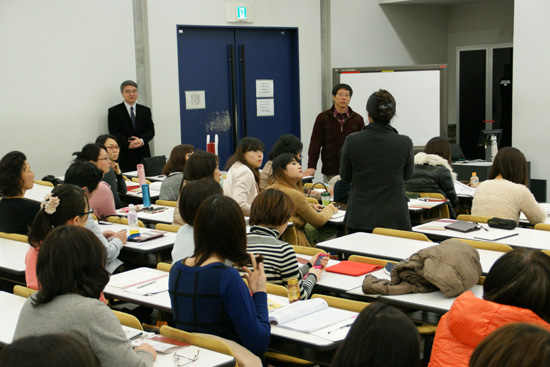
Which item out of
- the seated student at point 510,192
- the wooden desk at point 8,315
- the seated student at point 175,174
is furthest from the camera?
the seated student at point 175,174

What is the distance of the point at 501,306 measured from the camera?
2.48 meters

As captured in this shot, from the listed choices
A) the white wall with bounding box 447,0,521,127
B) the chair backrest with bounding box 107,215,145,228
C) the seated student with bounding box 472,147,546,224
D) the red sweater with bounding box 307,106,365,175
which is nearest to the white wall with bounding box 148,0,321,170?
the red sweater with bounding box 307,106,365,175

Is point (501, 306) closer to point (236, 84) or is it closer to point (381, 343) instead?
point (381, 343)

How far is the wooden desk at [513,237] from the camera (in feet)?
14.4

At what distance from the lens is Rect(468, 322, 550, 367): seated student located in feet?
4.96

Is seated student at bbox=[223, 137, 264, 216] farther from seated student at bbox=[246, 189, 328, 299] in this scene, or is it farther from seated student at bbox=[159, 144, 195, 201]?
seated student at bbox=[246, 189, 328, 299]

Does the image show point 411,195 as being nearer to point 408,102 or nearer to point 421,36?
point 408,102

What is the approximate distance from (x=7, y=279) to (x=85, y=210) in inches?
41.7

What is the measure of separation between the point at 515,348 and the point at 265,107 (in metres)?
8.75

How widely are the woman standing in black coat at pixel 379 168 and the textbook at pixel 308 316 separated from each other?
5.06 ft

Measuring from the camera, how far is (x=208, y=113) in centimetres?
962

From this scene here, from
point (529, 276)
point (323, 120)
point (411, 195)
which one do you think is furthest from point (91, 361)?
point (323, 120)

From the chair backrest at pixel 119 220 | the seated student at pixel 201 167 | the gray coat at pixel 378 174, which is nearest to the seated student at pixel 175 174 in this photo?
the chair backrest at pixel 119 220

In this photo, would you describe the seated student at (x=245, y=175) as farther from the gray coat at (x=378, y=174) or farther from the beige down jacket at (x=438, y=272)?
the beige down jacket at (x=438, y=272)
